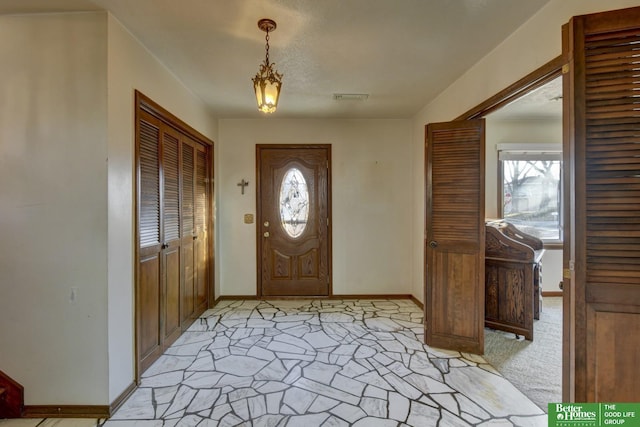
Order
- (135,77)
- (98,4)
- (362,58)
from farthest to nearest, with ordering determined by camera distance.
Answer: (362,58), (135,77), (98,4)

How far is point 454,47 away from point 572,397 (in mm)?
2451

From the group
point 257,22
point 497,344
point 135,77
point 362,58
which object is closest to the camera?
point 257,22

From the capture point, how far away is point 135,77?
2.27 metres

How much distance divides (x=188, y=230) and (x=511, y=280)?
3.54 m

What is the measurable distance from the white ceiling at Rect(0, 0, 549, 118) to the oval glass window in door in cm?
131

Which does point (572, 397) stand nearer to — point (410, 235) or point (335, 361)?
point (335, 361)

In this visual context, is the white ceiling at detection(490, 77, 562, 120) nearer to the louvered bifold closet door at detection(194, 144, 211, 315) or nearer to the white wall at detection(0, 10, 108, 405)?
the louvered bifold closet door at detection(194, 144, 211, 315)

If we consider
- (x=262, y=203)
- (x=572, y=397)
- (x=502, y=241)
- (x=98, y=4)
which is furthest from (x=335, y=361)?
(x=98, y=4)

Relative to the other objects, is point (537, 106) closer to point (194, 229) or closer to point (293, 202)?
point (293, 202)

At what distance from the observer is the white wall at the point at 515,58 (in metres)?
1.75

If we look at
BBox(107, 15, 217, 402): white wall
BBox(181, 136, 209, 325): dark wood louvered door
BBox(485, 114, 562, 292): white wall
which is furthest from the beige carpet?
BBox(181, 136, 209, 325): dark wood louvered door

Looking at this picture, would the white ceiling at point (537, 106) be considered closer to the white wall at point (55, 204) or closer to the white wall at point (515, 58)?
the white wall at point (515, 58)

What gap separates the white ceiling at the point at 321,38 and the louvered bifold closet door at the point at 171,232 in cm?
73

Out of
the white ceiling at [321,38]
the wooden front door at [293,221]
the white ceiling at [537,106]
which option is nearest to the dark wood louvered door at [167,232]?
the white ceiling at [321,38]
